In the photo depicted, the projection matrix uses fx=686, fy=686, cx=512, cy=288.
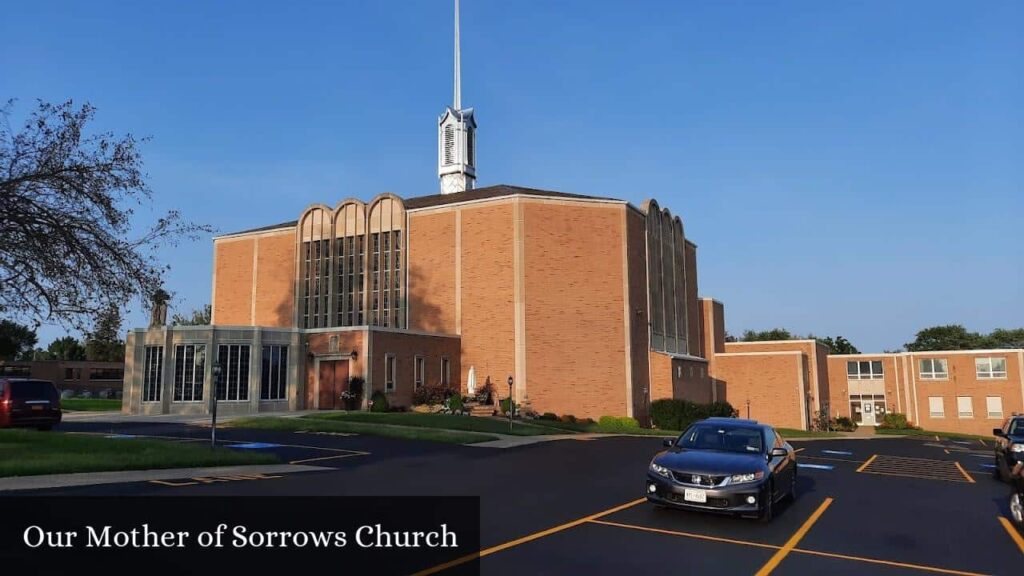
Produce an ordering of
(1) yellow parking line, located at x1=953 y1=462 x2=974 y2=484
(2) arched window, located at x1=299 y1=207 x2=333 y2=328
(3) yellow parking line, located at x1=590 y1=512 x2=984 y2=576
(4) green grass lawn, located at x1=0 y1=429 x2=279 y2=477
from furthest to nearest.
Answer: (2) arched window, located at x1=299 y1=207 x2=333 y2=328 → (1) yellow parking line, located at x1=953 y1=462 x2=974 y2=484 → (4) green grass lawn, located at x1=0 y1=429 x2=279 y2=477 → (3) yellow parking line, located at x1=590 y1=512 x2=984 y2=576

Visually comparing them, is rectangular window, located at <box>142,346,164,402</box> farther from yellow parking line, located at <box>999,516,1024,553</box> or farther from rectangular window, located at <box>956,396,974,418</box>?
rectangular window, located at <box>956,396,974,418</box>

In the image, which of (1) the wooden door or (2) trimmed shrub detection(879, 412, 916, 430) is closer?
(1) the wooden door

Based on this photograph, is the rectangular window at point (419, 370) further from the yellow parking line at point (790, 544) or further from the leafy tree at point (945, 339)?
the leafy tree at point (945, 339)

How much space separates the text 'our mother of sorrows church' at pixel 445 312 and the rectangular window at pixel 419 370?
3.9 inches

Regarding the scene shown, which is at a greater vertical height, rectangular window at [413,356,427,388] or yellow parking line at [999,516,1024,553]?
rectangular window at [413,356,427,388]

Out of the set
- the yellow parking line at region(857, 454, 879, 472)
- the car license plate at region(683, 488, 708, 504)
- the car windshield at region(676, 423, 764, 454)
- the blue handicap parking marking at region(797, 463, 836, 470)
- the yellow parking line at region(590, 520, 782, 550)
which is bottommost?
the yellow parking line at region(857, 454, 879, 472)

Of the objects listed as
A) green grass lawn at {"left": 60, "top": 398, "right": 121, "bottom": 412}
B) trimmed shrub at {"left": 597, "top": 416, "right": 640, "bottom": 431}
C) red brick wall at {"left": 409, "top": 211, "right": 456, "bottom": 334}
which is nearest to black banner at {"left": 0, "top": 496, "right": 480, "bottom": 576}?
trimmed shrub at {"left": 597, "top": 416, "right": 640, "bottom": 431}

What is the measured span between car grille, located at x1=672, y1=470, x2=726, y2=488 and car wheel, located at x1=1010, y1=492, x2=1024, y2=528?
4389mm

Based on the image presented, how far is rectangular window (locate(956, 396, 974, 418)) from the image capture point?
60156 millimetres

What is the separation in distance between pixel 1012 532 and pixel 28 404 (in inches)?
1026

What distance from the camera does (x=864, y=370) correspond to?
66.1m

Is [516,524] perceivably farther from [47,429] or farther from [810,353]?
[810,353]

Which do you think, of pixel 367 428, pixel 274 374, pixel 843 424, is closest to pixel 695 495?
pixel 367 428

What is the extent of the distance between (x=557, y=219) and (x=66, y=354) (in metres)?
97.3
